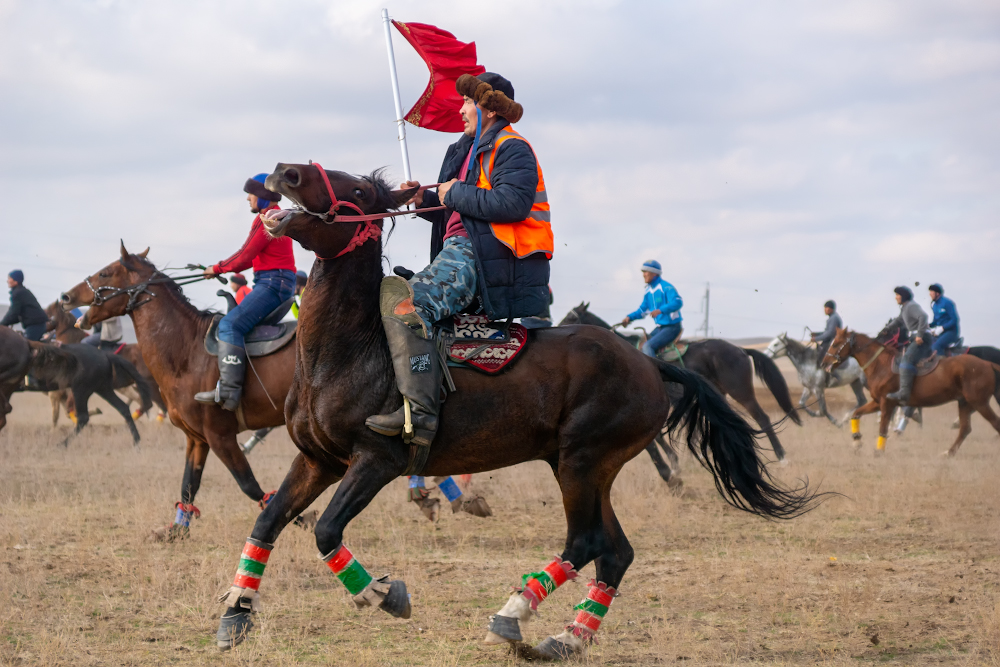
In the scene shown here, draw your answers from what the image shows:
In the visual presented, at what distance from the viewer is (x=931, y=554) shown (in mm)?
7703

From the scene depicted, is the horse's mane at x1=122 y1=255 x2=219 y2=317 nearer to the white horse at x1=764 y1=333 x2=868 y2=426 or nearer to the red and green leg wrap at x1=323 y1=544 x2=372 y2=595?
the red and green leg wrap at x1=323 y1=544 x2=372 y2=595

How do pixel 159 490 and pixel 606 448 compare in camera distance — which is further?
pixel 159 490

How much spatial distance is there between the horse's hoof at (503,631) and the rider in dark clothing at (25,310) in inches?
530

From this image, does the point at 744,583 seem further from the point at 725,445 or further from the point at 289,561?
the point at 289,561

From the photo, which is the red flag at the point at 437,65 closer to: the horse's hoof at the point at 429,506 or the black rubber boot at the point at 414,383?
the black rubber boot at the point at 414,383

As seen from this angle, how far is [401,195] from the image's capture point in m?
→ 5.02

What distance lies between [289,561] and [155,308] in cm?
286

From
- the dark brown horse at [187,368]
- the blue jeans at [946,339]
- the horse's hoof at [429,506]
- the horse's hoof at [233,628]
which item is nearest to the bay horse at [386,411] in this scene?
the horse's hoof at [233,628]

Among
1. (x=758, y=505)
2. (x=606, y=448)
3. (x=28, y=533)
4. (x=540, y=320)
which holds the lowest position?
(x=28, y=533)

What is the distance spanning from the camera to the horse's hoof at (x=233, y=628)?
459 cm

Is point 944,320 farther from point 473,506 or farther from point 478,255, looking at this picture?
point 478,255

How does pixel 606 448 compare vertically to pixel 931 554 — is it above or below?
above

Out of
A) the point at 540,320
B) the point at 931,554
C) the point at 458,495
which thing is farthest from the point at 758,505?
the point at 458,495

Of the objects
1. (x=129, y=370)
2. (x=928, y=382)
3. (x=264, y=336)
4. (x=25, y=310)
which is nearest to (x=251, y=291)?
(x=264, y=336)
